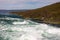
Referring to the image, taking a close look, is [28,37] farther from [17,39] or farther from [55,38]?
[55,38]

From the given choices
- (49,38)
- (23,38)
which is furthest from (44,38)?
(23,38)

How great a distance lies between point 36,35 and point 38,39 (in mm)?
2653

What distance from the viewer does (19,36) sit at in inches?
1281

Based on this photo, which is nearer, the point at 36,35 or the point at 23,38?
the point at 23,38

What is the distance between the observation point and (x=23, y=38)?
31.2 meters

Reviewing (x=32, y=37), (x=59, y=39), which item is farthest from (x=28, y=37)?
(x=59, y=39)

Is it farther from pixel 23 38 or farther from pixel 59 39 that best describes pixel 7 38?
pixel 59 39

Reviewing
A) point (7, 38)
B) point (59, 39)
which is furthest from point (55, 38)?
point (7, 38)

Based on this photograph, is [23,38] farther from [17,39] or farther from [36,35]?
[36,35]

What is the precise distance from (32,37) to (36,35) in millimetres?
2008

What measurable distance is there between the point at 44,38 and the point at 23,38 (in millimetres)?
3484

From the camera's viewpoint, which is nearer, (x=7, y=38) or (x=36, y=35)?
(x=7, y=38)

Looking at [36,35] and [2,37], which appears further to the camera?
[36,35]

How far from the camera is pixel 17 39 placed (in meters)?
30.9
